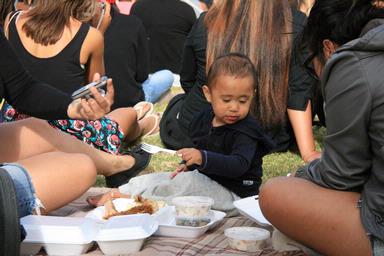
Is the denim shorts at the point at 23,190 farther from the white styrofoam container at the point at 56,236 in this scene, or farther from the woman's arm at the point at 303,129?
the woman's arm at the point at 303,129

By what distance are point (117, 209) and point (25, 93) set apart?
67 centimetres

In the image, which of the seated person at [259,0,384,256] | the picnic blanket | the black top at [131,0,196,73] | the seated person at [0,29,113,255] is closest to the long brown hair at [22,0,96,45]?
the seated person at [0,29,113,255]

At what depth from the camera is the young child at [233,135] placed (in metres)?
3.32

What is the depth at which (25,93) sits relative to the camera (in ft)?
10.4

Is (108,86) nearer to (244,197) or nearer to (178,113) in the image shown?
(244,197)

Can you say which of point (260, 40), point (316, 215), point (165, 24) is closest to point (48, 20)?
point (260, 40)

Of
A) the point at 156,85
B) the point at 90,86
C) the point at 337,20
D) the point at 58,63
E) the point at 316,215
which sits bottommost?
the point at 156,85

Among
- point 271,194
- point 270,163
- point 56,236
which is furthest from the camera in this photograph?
point 270,163

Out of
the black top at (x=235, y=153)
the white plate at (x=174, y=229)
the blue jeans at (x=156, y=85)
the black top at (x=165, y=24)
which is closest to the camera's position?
the white plate at (x=174, y=229)

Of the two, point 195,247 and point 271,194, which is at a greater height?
point 271,194

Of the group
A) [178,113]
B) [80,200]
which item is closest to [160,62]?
[178,113]

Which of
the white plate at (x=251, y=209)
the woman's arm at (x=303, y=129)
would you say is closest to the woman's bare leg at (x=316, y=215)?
the white plate at (x=251, y=209)

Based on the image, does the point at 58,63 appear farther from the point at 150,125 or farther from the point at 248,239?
the point at 248,239

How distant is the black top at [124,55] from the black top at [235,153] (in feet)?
7.90
